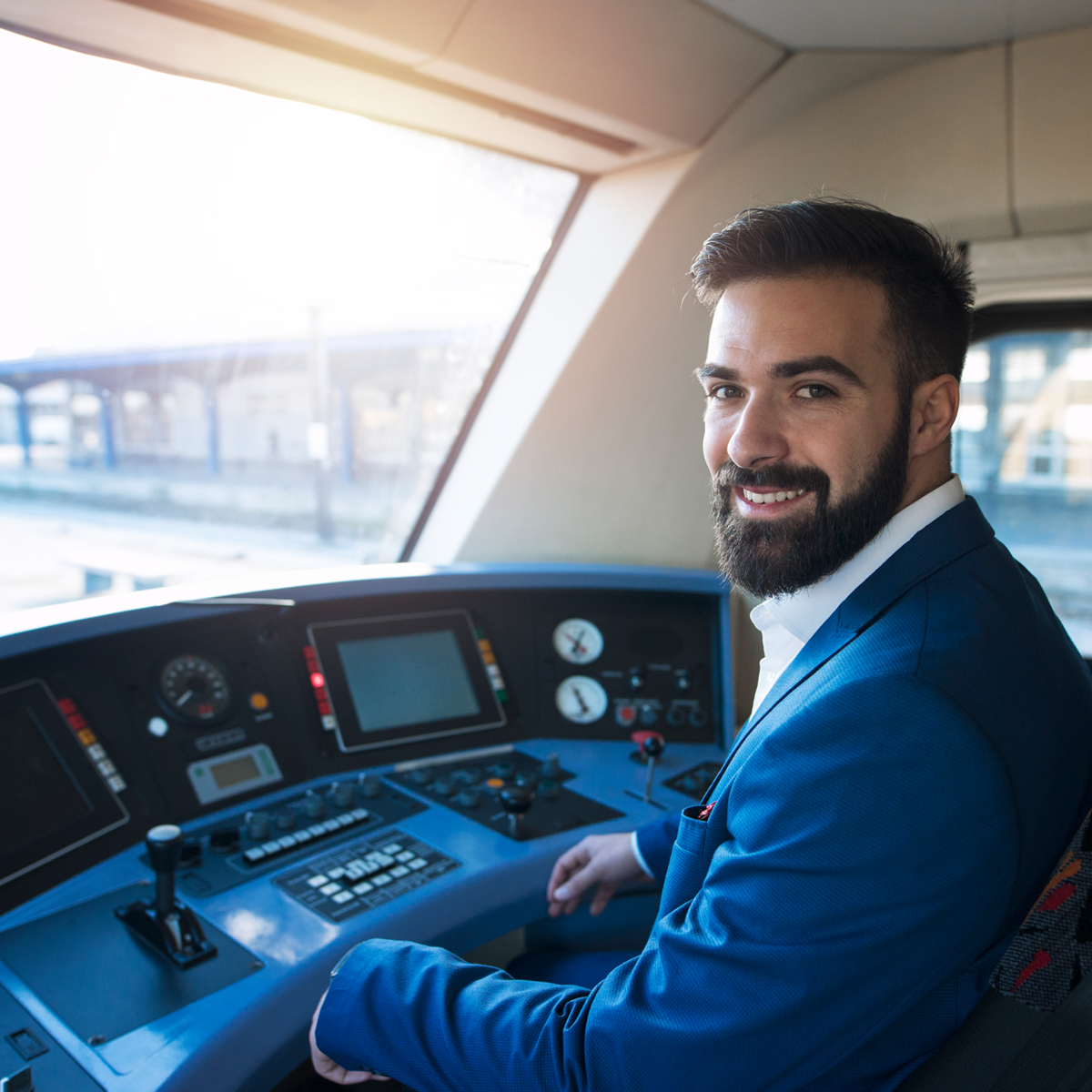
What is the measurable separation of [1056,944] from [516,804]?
1.01 m

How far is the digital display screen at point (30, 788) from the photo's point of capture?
1.43 meters

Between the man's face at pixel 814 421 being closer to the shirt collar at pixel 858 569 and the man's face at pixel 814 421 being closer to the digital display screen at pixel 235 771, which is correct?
the shirt collar at pixel 858 569

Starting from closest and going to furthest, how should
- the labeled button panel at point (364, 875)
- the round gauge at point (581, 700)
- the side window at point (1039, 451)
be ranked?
the labeled button panel at point (364, 875) < the round gauge at point (581, 700) < the side window at point (1039, 451)

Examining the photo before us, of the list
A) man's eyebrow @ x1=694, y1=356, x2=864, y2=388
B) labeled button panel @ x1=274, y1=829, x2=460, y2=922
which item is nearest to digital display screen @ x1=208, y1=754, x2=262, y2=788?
labeled button panel @ x1=274, y1=829, x2=460, y2=922

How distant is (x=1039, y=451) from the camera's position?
258 cm

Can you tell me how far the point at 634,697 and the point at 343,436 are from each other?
1215 mm

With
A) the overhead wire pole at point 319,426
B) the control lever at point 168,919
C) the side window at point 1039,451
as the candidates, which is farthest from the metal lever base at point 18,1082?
the side window at point 1039,451

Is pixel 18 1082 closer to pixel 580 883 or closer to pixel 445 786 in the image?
pixel 580 883

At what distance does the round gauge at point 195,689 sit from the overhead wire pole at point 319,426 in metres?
1.03

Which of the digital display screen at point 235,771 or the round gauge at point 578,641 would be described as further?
the round gauge at point 578,641

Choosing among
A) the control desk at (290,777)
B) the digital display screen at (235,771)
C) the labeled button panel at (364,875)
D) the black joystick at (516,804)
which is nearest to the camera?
the control desk at (290,777)

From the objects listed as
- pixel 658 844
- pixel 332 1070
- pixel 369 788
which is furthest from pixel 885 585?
pixel 369 788

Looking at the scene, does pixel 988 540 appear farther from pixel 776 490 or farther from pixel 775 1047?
pixel 775 1047

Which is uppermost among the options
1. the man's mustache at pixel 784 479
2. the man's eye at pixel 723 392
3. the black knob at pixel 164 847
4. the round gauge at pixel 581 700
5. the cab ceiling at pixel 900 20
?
the cab ceiling at pixel 900 20
